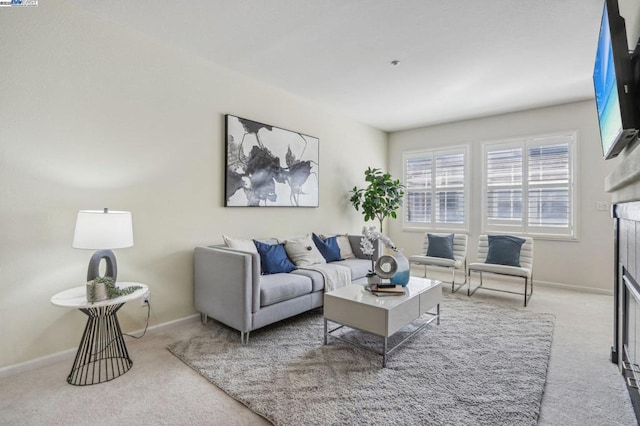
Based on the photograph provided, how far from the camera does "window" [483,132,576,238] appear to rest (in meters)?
4.49

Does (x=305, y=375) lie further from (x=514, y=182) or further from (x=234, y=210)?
(x=514, y=182)

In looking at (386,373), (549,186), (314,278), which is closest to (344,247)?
(314,278)

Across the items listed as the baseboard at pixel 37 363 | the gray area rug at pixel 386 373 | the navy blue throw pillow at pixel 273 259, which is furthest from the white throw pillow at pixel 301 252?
the baseboard at pixel 37 363

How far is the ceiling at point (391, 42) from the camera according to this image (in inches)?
94.0

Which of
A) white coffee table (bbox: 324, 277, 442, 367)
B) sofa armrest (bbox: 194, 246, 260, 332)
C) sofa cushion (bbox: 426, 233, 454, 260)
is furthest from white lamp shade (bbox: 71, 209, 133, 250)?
sofa cushion (bbox: 426, 233, 454, 260)

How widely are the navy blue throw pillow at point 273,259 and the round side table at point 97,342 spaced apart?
3.81ft

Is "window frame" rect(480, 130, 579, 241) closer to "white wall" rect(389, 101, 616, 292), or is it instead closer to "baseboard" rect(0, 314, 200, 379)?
"white wall" rect(389, 101, 616, 292)

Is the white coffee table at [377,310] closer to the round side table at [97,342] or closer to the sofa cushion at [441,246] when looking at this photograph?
the round side table at [97,342]

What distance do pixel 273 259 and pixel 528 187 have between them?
405cm

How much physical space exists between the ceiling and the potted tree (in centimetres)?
134

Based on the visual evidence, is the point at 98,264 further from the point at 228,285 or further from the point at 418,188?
the point at 418,188

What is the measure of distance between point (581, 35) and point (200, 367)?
4.10 m

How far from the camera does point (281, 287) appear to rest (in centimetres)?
284

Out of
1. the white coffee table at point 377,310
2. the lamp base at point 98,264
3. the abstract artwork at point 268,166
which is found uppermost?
the abstract artwork at point 268,166
